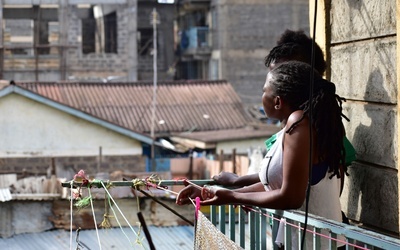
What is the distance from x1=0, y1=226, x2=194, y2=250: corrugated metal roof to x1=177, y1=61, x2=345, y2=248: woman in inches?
258

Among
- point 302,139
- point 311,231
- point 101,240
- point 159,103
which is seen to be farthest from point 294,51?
point 159,103

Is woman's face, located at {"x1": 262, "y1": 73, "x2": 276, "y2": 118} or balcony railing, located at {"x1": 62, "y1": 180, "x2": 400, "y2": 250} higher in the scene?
woman's face, located at {"x1": 262, "y1": 73, "x2": 276, "y2": 118}

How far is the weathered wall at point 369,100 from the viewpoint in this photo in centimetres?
438

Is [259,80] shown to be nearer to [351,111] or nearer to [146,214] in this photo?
[146,214]

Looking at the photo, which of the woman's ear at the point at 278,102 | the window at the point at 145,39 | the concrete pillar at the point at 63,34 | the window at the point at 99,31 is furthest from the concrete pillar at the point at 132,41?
the woman's ear at the point at 278,102

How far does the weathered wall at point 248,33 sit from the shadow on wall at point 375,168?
32791 millimetres

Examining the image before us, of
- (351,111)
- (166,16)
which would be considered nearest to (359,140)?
(351,111)

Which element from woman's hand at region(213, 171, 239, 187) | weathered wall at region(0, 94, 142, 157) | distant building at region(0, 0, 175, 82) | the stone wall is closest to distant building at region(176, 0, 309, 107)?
distant building at region(0, 0, 175, 82)

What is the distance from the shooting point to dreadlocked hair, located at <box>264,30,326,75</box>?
4.71 meters

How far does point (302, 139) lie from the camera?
383cm

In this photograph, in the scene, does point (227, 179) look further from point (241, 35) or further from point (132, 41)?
point (241, 35)

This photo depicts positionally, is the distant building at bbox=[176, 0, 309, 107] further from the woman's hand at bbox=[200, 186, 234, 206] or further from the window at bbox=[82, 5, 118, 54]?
the woman's hand at bbox=[200, 186, 234, 206]

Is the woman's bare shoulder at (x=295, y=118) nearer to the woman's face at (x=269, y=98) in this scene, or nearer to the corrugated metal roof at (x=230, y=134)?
the woman's face at (x=269, y=98)

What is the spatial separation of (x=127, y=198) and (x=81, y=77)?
24.2m
